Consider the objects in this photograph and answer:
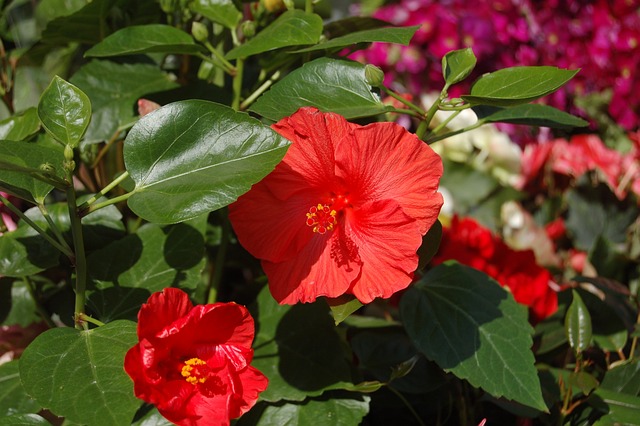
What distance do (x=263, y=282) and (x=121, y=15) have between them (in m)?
0.36

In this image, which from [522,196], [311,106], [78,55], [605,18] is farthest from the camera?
[605,18]

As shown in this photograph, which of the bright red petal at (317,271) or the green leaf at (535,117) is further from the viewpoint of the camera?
the green leaf at (535,117)

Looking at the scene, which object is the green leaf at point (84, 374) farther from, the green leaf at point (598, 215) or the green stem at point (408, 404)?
the green leaf at point (598, 215)

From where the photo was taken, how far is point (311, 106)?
0.65m

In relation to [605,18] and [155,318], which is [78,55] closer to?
[155,318]

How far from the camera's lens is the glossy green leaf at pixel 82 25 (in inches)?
32.4

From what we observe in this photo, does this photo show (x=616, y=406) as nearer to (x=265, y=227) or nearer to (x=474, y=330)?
(x=474, y=330)

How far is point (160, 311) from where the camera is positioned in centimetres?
54

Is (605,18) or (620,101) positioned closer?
(620,101)

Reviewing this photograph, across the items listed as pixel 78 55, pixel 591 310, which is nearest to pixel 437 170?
pixel 591 310

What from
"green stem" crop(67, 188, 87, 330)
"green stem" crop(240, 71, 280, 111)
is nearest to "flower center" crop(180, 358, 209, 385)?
"green stem" crop(67, 188, 87, 330)

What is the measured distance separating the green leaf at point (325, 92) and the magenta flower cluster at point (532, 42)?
4.94 ft

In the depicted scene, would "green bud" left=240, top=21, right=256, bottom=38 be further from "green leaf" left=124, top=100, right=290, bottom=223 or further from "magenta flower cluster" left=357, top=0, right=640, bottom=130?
"magenta flower cluster" left=357, top=0, right=640, bottom=130

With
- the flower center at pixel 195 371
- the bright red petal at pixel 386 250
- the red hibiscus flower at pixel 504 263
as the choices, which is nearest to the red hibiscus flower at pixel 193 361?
the flower center at pixel 195 371
